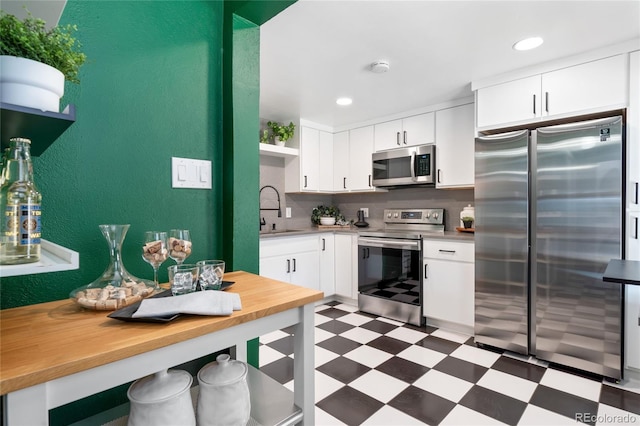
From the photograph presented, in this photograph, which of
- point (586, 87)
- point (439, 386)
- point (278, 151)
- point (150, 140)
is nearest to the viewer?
point (150, 140)

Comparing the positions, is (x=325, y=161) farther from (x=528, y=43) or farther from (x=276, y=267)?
(x=528, y=43)

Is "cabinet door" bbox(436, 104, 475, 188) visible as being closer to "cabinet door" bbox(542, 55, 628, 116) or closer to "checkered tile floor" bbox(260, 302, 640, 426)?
"cabinet door" bbox(542, 55, 628, 116)

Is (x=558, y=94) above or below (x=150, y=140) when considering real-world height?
above

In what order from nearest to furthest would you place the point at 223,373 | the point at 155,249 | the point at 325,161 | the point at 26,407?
1. the point at 26,407
2. the point at 223,373
3. the point at 155,249
4. the point at 325,161

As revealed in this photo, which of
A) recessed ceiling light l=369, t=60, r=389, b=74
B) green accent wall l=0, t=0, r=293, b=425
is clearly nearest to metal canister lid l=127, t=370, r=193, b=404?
green accent wall l=0, t=0, r=293, b=425

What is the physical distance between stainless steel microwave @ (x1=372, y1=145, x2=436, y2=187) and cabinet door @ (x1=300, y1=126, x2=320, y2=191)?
71 cm

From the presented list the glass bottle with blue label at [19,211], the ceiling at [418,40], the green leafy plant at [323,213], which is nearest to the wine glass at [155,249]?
the glass bottle with blue label at [19,211]

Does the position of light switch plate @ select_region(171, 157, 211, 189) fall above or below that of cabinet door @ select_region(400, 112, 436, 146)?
below

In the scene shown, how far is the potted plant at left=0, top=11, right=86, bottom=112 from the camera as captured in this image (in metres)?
0.67

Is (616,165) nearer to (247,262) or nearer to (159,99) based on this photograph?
(247,262)

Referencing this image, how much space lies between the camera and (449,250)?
2865mm

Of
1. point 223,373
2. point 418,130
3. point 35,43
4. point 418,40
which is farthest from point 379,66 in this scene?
point 223,373

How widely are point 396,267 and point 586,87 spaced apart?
78.4 inches

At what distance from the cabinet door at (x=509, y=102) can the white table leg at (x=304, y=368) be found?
7.69 feet
